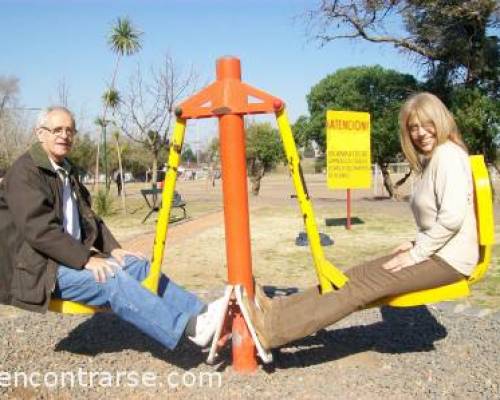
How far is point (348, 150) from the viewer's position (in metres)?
10.9

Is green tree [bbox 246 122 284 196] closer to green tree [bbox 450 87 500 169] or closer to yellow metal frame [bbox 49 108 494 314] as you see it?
green tree [bbox 450 87 500 169]

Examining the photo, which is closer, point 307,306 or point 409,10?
point 307,306

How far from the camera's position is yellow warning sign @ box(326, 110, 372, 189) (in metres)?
10.6

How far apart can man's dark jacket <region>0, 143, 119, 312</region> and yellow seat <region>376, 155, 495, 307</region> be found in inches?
68.5

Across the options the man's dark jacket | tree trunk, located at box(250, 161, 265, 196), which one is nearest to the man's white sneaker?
the man's dark jacket

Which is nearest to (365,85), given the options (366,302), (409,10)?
(409,10)

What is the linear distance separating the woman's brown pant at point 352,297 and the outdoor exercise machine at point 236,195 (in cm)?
9

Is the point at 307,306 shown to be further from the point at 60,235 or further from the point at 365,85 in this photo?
the point at 365,85

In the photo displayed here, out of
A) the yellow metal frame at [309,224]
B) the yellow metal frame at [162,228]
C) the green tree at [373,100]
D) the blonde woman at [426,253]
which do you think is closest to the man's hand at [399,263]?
the blonde woman at [426,253]

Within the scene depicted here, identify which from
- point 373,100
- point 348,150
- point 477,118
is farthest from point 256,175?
point 348,150

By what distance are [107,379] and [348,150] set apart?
8.42m

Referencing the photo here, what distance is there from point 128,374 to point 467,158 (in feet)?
7.45

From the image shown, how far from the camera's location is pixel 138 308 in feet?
9.82

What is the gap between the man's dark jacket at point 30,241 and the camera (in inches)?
115
